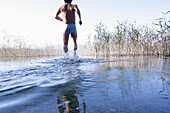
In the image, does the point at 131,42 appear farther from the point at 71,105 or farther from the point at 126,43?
the point at 71,105

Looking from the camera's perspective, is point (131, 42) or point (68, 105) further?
point (131, 42)

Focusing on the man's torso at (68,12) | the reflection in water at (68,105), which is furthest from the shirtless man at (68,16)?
the reflection in water at (68,105)

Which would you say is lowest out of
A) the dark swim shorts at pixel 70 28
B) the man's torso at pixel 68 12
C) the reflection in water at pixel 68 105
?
the reflection in water at pixel 68 105

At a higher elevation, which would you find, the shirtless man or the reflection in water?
the shirtless man

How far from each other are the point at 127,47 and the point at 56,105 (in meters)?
12.6

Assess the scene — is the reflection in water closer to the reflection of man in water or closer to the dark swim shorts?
the reflection of man in water

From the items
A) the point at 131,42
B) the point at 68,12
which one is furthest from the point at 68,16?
the point at 131,42

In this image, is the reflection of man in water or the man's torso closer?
the reflection of man in water

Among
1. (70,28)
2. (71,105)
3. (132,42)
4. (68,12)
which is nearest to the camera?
(71,105)

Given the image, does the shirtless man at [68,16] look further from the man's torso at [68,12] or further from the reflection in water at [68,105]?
the reflection in water at [68,105]

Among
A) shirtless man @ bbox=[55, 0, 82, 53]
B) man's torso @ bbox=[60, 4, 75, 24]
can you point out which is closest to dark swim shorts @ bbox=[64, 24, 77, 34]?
shirtless man @ bbox=[55, 0, 82, 53]

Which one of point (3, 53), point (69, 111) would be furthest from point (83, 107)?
point (3, 53)

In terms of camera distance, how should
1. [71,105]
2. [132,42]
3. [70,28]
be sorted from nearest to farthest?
[71,105], [70,28], [132,42]

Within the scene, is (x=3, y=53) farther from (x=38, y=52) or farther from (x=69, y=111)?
(x=69, y=111)
